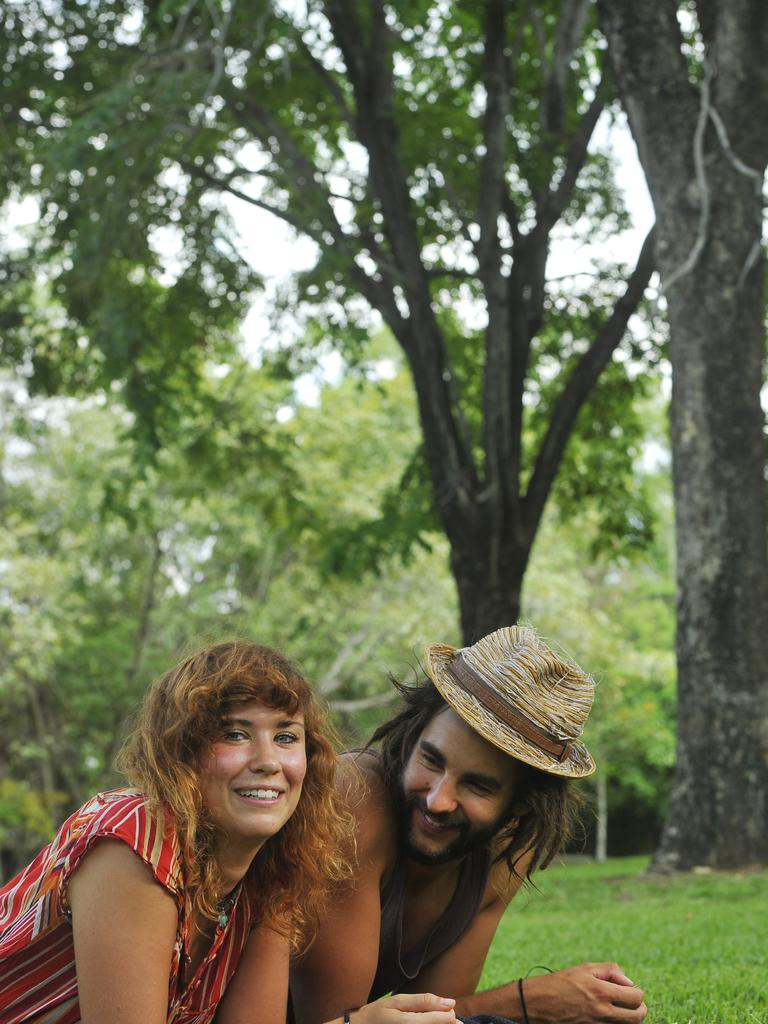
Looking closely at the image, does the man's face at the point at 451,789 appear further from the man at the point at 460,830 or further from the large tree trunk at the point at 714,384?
the large tree trunk at the point at 714,384

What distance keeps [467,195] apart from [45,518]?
16085mm

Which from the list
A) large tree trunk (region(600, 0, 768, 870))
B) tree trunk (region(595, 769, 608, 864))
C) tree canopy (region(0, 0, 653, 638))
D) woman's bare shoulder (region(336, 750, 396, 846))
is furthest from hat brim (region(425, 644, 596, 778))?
tree trunk (region(595, 769, 608, 864))

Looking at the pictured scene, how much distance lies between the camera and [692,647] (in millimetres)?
8703

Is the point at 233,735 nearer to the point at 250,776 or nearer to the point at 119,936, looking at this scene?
the point at 250,776

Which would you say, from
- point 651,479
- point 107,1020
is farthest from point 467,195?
point 651,479

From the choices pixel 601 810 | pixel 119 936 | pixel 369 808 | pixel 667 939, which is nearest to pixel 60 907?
pixel 119 936

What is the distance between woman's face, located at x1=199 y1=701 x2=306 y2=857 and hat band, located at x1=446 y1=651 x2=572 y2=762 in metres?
0.66

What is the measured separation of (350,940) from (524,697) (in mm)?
783

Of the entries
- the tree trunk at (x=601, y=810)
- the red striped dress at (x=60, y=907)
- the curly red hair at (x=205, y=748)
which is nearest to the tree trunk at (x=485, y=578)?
the curly red hair at (x=205, y=748)

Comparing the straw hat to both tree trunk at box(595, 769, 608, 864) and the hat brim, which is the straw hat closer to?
the hat brim

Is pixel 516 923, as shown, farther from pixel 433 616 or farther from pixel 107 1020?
pixel 433 616

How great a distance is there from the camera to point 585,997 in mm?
3506

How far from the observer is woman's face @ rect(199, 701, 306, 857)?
2854mm

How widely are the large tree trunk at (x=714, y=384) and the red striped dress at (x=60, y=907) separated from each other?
20.7 ft
